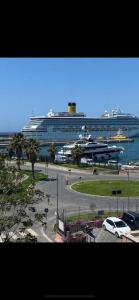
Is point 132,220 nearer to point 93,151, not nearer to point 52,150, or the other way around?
point 52,150

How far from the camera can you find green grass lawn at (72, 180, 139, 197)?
14273mm

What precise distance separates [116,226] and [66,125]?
31049 mm

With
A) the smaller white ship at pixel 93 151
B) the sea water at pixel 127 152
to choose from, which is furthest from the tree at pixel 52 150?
the sea water at pixel 127 152

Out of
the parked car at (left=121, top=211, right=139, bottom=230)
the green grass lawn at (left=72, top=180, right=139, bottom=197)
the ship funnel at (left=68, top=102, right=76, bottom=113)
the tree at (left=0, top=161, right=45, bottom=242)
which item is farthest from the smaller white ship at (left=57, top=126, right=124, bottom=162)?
the tree at (left=0, top=161, right=45, bottom=242)

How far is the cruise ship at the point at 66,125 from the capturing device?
127 feet

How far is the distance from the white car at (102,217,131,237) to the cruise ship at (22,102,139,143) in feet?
95.3

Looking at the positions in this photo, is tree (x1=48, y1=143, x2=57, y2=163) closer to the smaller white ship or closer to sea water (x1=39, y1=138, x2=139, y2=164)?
the smaller white ship

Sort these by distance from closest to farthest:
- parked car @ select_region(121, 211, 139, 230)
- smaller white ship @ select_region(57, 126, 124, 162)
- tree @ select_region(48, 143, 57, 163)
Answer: parked car @ select_region(121, 211, 139, 230)
tree @ select_region(48, 143, 57, 163)
smaller white ship @ select_region(57, 126, 124, 162)

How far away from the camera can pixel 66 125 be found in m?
39.2

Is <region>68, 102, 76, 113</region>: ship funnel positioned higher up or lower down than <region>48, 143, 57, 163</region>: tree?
higher up
